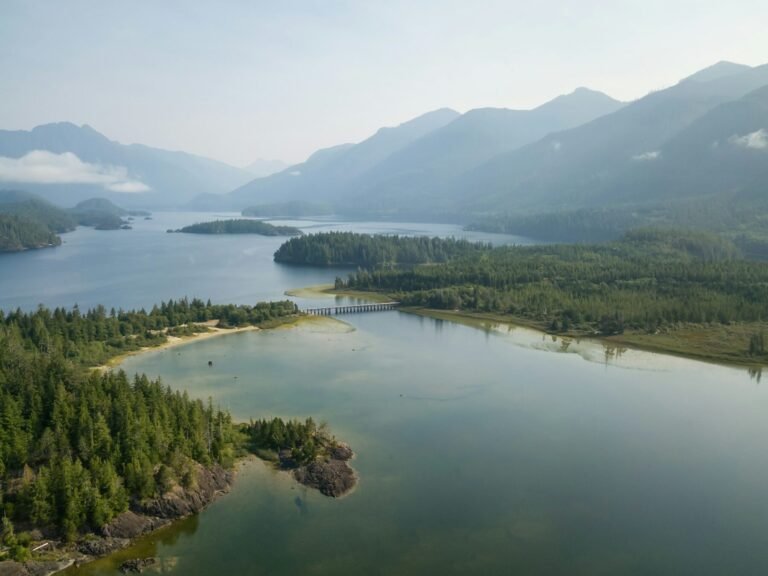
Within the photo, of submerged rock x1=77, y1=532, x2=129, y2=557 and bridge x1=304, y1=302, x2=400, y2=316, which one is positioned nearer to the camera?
submerged rock x1=77, y1=532, x2=129, y2=557

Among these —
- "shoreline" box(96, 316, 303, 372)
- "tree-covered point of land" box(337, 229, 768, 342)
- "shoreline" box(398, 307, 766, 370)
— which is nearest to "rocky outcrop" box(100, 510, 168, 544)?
"shoreline" box(96, 316, 303, 372)

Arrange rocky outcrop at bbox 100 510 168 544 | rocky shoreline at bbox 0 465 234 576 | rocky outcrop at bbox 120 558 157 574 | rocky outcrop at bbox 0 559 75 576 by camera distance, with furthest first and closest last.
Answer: rocky outcrop at bbox 100 510 168 544, rocky outcrop at bbox 120 558 157 574, rocky shoreline at bbox 0 465 234 576, rocky outcrop at bbox 0 559 75 576

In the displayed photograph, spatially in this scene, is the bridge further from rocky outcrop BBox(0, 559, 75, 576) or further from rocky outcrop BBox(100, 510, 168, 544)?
rocky outcrop BBox(0, 559, 75, 576)

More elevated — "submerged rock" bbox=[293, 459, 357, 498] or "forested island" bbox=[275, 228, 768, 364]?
"forested island" bbox=[275, 228, 768, 364]

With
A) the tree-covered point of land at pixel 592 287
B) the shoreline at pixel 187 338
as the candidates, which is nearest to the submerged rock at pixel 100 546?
the shoreline at pixel 187 338

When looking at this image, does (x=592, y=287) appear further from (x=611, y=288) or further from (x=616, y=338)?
(x=616, y=338)

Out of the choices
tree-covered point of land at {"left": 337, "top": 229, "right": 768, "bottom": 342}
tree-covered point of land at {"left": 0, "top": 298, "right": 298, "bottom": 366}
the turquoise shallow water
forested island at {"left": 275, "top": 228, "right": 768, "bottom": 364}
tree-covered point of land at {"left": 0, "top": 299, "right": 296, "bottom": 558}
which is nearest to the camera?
the turquoise shallow water

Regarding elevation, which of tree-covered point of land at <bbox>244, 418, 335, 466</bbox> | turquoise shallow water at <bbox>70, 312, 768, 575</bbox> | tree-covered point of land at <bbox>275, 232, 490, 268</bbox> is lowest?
turquoise shallow water at <bbox>70, 312, 768, 575</bbox>
